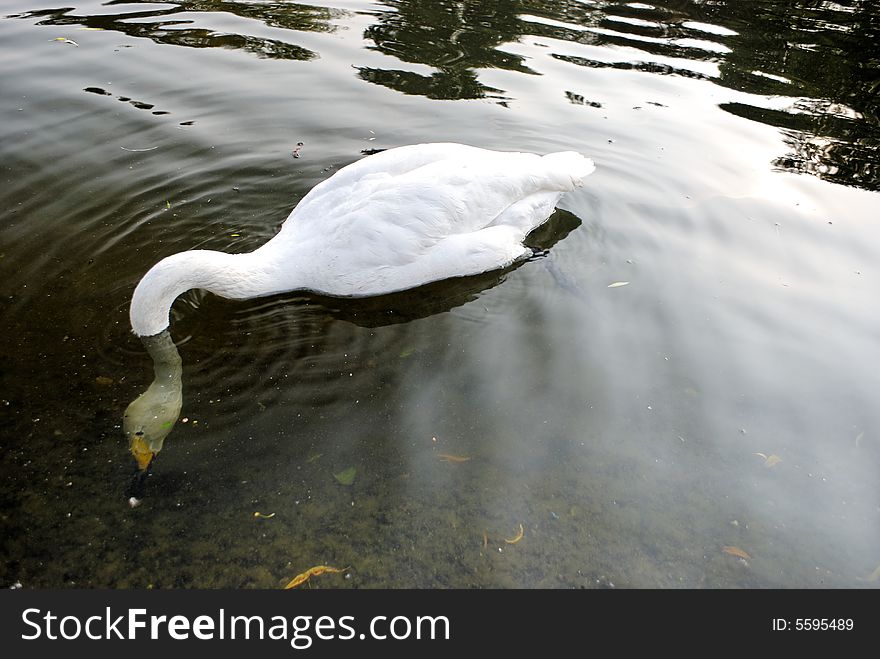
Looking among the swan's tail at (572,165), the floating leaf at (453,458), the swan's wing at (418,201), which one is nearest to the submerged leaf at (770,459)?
the floating leaf at (453,458)

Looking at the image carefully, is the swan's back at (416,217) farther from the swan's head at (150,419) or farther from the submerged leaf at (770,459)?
the submerged leaf at (770,459)

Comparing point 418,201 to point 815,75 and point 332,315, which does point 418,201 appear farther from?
point 815,75

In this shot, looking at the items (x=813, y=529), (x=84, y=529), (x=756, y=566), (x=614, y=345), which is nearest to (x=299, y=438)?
(x=84, y=529)

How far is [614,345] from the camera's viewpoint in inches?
209

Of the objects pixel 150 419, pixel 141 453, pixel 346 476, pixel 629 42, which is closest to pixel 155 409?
pixel 150 419

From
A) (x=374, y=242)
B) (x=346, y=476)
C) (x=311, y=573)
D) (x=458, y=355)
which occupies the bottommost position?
(x=311, y=573)

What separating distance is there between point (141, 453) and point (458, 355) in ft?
7.67

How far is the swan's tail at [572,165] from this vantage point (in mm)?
6431

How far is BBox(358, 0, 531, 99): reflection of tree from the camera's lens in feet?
31.8

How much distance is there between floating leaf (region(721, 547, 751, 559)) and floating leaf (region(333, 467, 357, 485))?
7.56 feet

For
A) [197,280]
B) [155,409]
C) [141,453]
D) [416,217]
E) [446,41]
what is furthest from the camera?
[446,41]

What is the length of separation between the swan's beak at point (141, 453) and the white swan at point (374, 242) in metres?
0.20

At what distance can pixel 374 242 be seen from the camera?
530cm

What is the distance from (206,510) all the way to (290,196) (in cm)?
385
